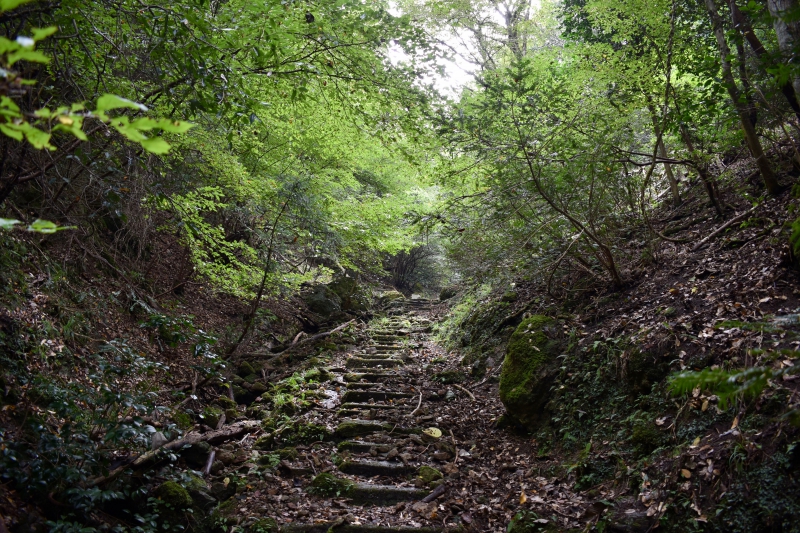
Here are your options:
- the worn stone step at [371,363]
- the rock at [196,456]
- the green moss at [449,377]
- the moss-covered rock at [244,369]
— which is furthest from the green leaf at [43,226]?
the worn stone step at [371,363]

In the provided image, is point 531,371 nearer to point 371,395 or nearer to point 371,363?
point 371,395

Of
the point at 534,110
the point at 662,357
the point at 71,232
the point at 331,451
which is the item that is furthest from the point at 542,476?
the point at 71,232

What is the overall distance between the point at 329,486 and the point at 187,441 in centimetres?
158

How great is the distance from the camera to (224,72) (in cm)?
359

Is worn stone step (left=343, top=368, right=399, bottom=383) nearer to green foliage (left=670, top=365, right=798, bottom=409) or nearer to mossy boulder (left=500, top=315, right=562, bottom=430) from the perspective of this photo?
mossy boulder (left=500, top=315, right=562, bottom=430)

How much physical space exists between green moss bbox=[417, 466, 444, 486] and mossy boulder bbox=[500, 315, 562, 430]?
119 centimetres

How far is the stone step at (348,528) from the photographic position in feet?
12.4

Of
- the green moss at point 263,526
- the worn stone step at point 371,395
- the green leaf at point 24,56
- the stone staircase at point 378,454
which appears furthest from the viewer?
the worn stone step at point 371,395

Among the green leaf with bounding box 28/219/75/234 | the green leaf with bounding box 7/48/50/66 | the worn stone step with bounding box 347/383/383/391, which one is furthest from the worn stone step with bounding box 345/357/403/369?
the green leaf with bounding box 7/48/50/66

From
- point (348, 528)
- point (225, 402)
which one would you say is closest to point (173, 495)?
point (348, 528)

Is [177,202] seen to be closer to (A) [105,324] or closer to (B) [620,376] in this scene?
(A) [105,324]

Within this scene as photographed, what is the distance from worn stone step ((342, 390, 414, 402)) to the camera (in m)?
6.85

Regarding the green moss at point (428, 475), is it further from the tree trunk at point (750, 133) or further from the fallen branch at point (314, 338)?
the tree trunk at point (750, 133)

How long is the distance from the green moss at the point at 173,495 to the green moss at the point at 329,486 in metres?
1.15
